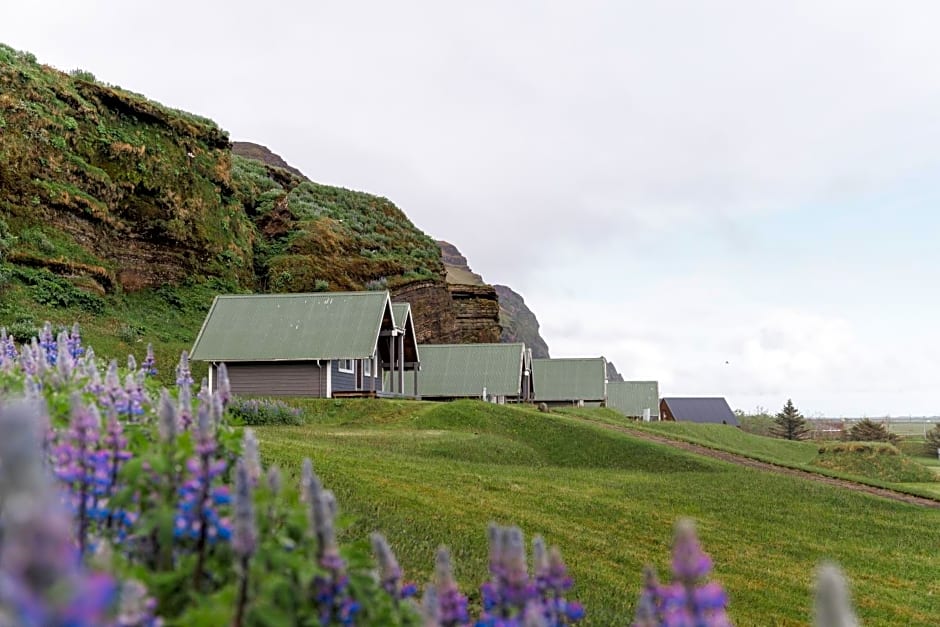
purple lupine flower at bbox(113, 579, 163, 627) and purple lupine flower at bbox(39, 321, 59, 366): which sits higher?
purple lupine flower at bbox(39, 321, 59, 366)

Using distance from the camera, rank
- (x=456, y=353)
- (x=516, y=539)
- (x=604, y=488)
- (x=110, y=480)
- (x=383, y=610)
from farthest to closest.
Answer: (x=456, y=353) < (x=604, y=488) < (x=110, y=480) < (x=383, y=610) < (x=516, y=539)

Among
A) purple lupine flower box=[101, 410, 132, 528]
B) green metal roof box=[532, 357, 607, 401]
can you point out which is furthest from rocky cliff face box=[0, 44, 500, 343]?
purple lupine flower box=[101, 410, 132, 528]

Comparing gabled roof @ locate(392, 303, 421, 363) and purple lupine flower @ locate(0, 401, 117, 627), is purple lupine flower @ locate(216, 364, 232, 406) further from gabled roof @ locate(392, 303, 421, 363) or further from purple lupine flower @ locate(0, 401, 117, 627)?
gabled roof @ locate(392, 303, 421, 363)

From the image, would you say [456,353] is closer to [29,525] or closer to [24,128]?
[24,128]

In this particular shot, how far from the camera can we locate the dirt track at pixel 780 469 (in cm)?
2272

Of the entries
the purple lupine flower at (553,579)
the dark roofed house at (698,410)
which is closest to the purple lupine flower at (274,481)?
the purple lupine flower at (553,579)

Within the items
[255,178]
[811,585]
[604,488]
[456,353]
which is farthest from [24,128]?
[811,585]

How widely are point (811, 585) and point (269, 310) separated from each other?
27892 mm

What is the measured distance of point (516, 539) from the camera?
308 cm

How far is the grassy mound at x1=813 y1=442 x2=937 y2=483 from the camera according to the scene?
2986 cm

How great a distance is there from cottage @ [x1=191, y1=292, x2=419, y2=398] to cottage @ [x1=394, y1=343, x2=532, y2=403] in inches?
467

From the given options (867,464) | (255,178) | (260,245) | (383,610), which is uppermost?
(255,178)

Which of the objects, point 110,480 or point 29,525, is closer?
point 29,525

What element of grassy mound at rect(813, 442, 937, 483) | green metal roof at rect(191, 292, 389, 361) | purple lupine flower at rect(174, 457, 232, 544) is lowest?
grassy mound at rect(813, 442, 937, 483)
